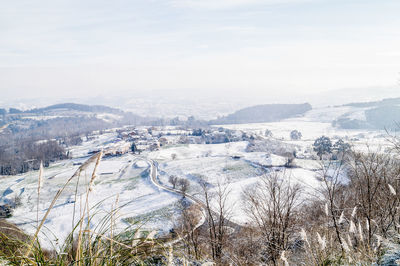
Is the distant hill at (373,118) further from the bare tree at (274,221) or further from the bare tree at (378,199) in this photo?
the bare tree at (378,199)

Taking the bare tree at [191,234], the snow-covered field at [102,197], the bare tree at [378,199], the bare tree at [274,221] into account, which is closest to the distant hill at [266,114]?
the snow-covered field at [102,197]

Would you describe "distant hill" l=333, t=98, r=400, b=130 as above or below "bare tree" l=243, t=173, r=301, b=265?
below

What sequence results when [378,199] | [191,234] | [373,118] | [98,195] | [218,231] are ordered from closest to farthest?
[378,199] → [191,234] → [218,231] → [98,195] → [373,118]

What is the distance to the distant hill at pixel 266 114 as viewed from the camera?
132000 millimetres

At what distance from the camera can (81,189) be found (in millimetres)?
44969

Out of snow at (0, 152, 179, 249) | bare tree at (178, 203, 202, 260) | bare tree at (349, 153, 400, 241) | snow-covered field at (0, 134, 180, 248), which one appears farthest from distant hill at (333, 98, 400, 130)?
bare tree at (349, 153, 400, 241)

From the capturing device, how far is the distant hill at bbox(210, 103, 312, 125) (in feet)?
433

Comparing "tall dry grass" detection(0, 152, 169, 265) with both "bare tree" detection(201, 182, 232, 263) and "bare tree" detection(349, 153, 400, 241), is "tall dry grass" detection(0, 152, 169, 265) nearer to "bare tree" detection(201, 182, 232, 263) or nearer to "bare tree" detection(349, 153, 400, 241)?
"bare tree" detection(201, 182, 232, 263)

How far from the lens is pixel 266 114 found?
14062 cm

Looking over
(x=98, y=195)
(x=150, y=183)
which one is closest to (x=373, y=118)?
(x=150, y=183)

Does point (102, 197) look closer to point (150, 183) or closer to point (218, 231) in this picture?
point (150, 183)

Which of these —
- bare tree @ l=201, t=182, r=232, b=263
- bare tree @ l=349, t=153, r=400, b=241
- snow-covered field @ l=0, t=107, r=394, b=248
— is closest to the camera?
bare tree @ l=349, t=153, r=400, b=241

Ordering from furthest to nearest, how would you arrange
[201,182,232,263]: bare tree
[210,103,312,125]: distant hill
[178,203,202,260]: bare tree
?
1. [210,103,312,125]: distant hill
2. [201,182,232,263]: bare tree
3. [178,203,202,260]: bare tree

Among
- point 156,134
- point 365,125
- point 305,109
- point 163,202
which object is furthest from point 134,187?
point 305,109
